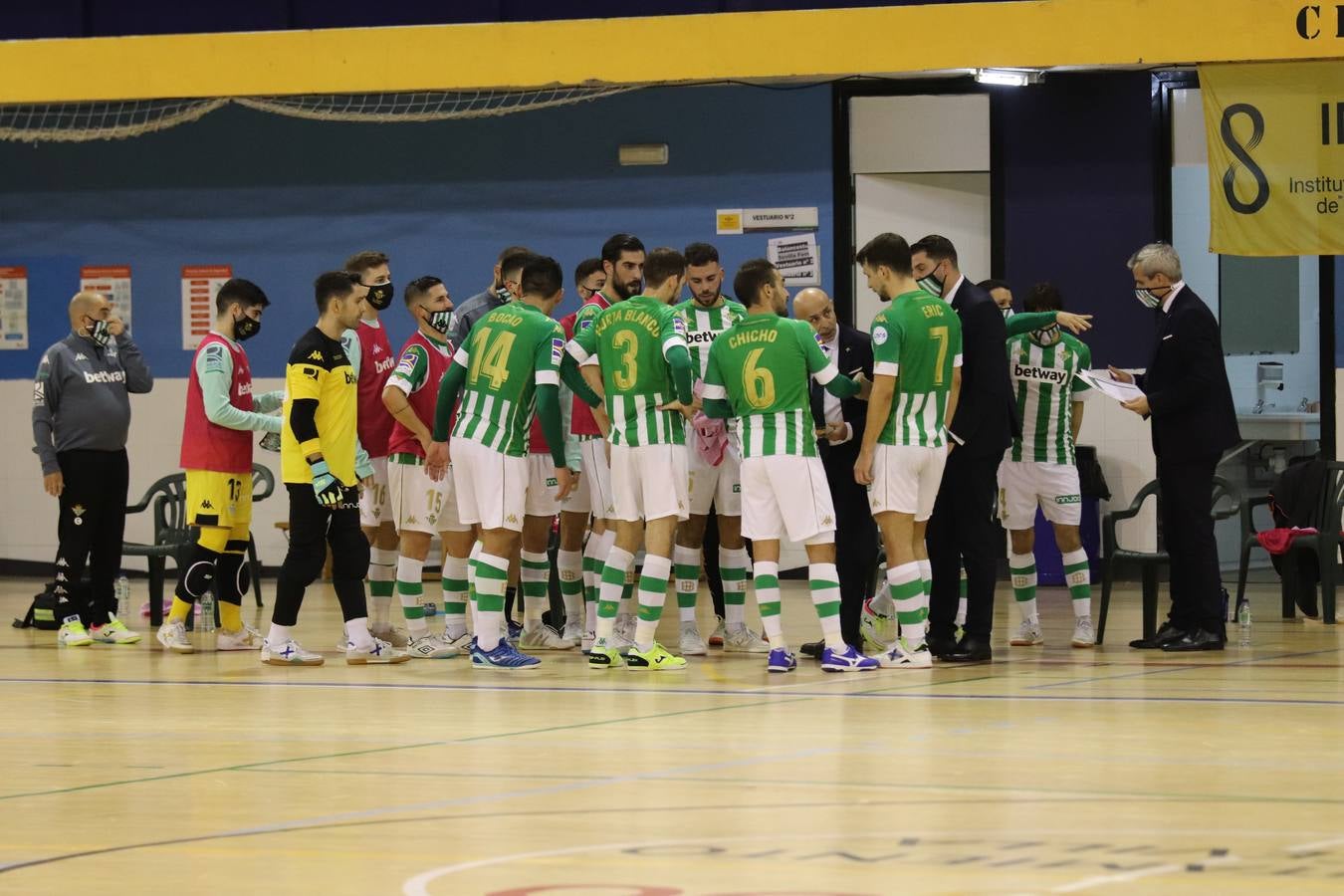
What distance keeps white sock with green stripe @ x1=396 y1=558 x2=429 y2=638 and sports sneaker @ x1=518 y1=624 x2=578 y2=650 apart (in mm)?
624

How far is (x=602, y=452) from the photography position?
385 inches

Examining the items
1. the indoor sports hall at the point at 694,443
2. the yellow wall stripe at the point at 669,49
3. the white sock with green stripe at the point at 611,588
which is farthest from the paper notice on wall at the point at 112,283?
the white sock with green stripe at the point at 611,588

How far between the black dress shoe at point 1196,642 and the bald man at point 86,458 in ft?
18.5

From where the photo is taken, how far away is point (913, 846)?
4.72 metres

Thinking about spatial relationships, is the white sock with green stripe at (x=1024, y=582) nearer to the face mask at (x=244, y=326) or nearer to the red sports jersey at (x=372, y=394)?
the red sports jersey at (x=372, y=394)

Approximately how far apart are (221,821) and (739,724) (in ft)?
7.75

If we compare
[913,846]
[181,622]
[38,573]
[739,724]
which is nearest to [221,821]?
[913,846]

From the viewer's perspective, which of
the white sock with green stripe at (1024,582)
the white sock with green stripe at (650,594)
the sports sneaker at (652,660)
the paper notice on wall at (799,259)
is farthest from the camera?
the paper notice on wall at (799,259)

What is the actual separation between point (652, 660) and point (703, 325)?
6.26 ft

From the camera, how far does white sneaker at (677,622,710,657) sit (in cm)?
966

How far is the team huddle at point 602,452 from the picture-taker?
8617 mm

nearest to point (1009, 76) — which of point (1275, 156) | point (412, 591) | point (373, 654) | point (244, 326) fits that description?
point (1275, 156)

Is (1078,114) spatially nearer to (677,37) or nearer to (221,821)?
(677,37)

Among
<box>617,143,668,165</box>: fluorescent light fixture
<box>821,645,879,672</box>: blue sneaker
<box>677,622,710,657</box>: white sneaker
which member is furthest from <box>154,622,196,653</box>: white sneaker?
<box>617,143,668,165</box>: fluorescent light fixture
